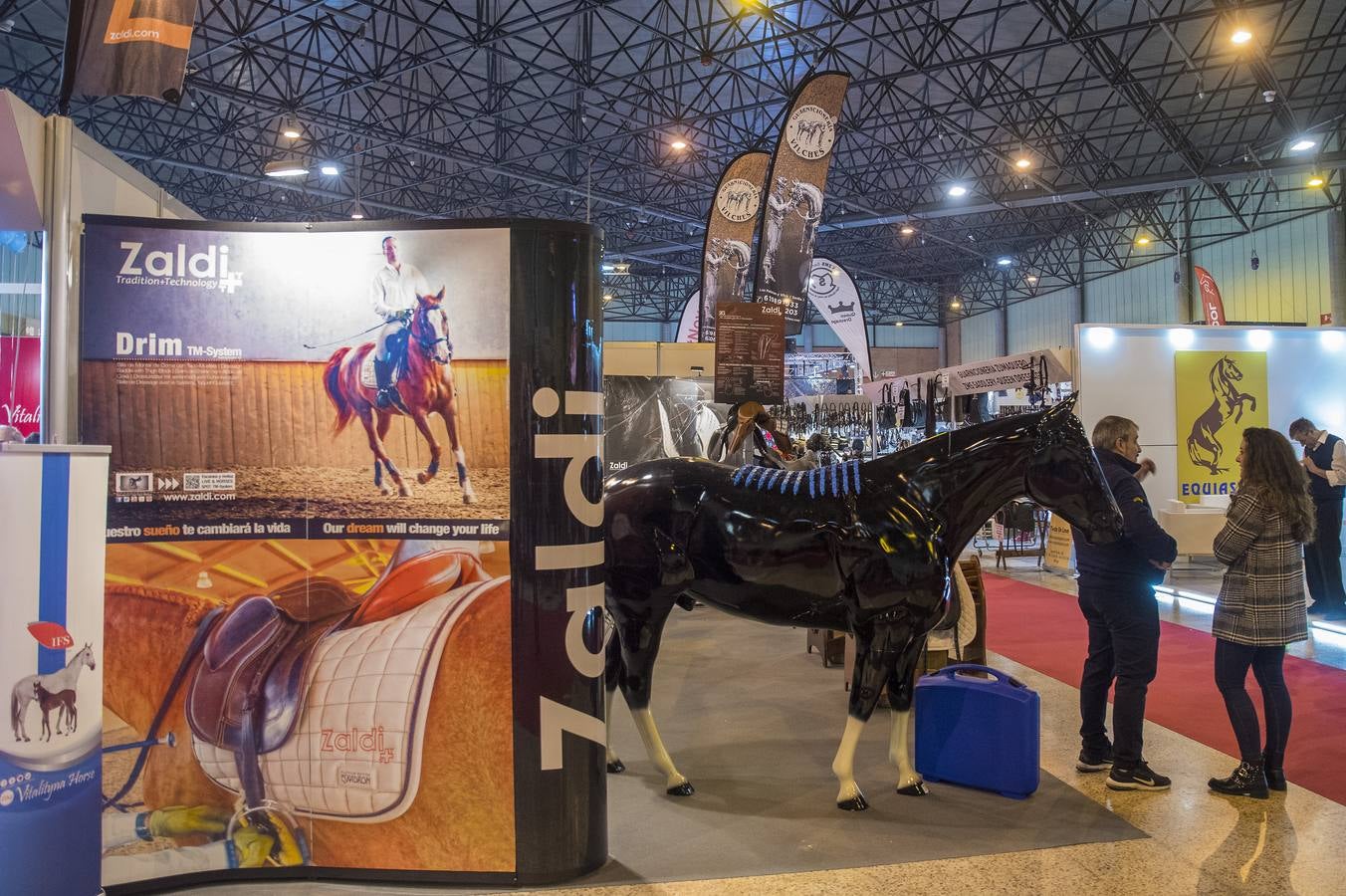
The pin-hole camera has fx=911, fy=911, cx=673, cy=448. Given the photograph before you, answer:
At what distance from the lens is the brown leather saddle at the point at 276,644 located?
2871 mm

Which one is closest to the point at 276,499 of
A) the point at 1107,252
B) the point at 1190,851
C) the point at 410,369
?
the point at 410,369

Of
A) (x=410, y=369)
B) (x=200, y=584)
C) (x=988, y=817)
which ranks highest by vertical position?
(x=410, y=369)

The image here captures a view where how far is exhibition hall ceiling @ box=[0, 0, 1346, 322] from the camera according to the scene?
13.6 meters

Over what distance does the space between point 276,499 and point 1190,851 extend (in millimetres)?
3292

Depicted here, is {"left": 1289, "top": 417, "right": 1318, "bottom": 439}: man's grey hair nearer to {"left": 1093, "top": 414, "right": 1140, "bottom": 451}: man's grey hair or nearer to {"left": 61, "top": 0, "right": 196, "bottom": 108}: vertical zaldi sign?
{"left": 1093, "top": 414, "right": 1140, "bottom": 451}: man's grey hair

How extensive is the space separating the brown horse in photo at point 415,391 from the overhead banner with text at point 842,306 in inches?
422

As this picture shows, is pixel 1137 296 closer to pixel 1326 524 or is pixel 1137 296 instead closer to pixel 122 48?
pixel 1326 524

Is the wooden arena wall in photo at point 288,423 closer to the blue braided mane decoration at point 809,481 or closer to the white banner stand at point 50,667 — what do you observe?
the white banner stand at point 50,667

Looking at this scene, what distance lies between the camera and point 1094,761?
405 centimetres

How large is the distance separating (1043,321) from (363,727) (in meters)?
30.7

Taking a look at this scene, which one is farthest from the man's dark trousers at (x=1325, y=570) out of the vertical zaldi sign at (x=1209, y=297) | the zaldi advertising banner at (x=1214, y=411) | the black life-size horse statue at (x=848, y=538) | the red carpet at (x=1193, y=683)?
the vertical zaldi sign at (x=1209, y=297)

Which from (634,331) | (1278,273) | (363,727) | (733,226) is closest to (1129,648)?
(363,727)

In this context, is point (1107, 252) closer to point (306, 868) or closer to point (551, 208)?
point (551, 208)

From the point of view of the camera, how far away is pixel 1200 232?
22.4 metres
